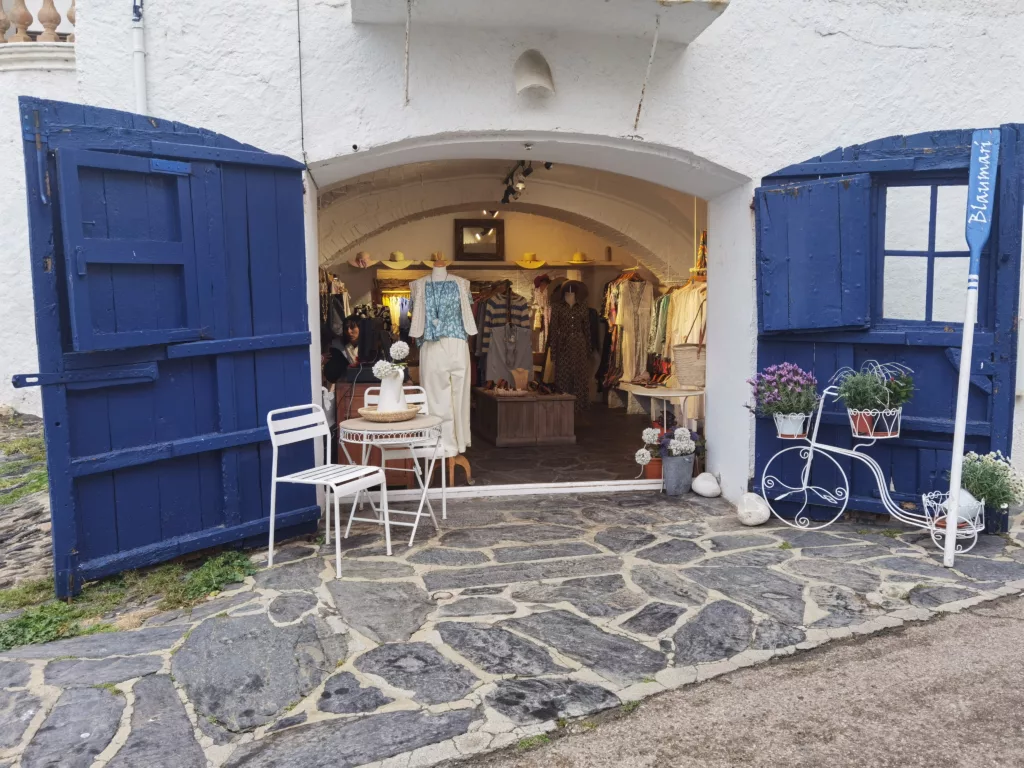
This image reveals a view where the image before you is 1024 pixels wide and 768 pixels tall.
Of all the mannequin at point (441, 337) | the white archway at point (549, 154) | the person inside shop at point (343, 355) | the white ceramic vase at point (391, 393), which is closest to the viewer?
the white ceramic vase at point (391, 393)

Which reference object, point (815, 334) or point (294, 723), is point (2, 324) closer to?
point (294, 723)

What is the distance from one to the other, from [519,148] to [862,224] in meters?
2.50

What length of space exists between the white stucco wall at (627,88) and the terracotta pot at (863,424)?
88 cm

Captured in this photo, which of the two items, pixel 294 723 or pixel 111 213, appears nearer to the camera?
pixel 294 723

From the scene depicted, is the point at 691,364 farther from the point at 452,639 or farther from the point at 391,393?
the point at 452,639

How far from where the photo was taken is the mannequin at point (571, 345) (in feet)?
38.6

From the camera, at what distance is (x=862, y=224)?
531 cm

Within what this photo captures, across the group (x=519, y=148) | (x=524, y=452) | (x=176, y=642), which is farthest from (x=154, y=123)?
(x=524, y=452)

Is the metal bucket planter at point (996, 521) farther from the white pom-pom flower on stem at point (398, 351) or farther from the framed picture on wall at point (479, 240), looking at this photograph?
the framed picture on wall at point (479, 240)

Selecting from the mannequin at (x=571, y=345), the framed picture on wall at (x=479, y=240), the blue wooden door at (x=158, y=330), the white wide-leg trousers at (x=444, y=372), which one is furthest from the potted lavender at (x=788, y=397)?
the framed picture on wall at (x=479, y=240)

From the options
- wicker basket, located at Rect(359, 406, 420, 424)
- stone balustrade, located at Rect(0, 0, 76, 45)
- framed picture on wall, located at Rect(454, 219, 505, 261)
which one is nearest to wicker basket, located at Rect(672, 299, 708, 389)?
wicker basket, located at Rect(359, 406, 420, 424)

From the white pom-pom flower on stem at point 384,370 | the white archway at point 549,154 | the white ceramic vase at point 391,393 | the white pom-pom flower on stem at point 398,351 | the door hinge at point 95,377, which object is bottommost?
the white ceramic vase at point 391,393

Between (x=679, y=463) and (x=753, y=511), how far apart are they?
3.10 feet

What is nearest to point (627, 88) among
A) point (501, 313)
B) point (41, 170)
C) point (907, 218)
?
point (907, 218)
